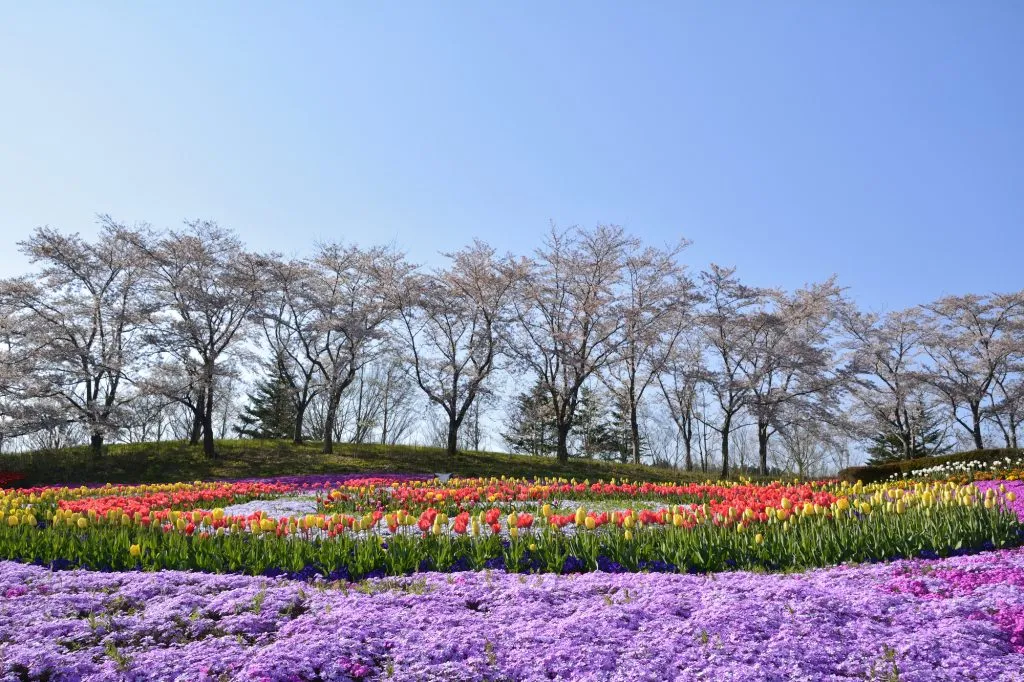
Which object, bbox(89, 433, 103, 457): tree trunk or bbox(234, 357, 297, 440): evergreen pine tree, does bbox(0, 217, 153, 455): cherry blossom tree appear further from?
bbox(234, 357, 297, 440): evergreen pine tree

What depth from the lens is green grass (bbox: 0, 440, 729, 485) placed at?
26.5 metres

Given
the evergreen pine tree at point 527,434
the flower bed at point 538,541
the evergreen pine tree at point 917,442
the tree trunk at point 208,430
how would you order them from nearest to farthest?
the flower bed at point 538,541 → the tree trunk at point 208,430 → the evergreen pine tree at point 917,442 → the evergreen pine tree at point 527,434

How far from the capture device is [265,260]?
33500 millimetres

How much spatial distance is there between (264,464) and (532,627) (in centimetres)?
2589

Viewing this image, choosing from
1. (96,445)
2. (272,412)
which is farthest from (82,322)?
(272,412)

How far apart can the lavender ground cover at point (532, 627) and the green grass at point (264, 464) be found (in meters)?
20.1

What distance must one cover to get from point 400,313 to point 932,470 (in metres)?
23.8

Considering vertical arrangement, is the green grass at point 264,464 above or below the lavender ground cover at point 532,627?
above

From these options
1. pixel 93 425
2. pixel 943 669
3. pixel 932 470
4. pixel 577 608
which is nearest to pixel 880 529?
pixel 943 669

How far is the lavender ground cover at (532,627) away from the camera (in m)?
4.17

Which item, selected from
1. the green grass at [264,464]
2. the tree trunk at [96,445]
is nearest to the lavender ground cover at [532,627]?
the green grass at [264,464]

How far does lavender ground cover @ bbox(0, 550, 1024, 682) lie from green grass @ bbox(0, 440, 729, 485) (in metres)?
20.1

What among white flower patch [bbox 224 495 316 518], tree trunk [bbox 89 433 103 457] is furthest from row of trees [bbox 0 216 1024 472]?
white flower patch [bbox 224 495 316 518]

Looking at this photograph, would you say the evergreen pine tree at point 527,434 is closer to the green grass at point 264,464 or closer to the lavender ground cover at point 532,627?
the green grass at point 264,464
